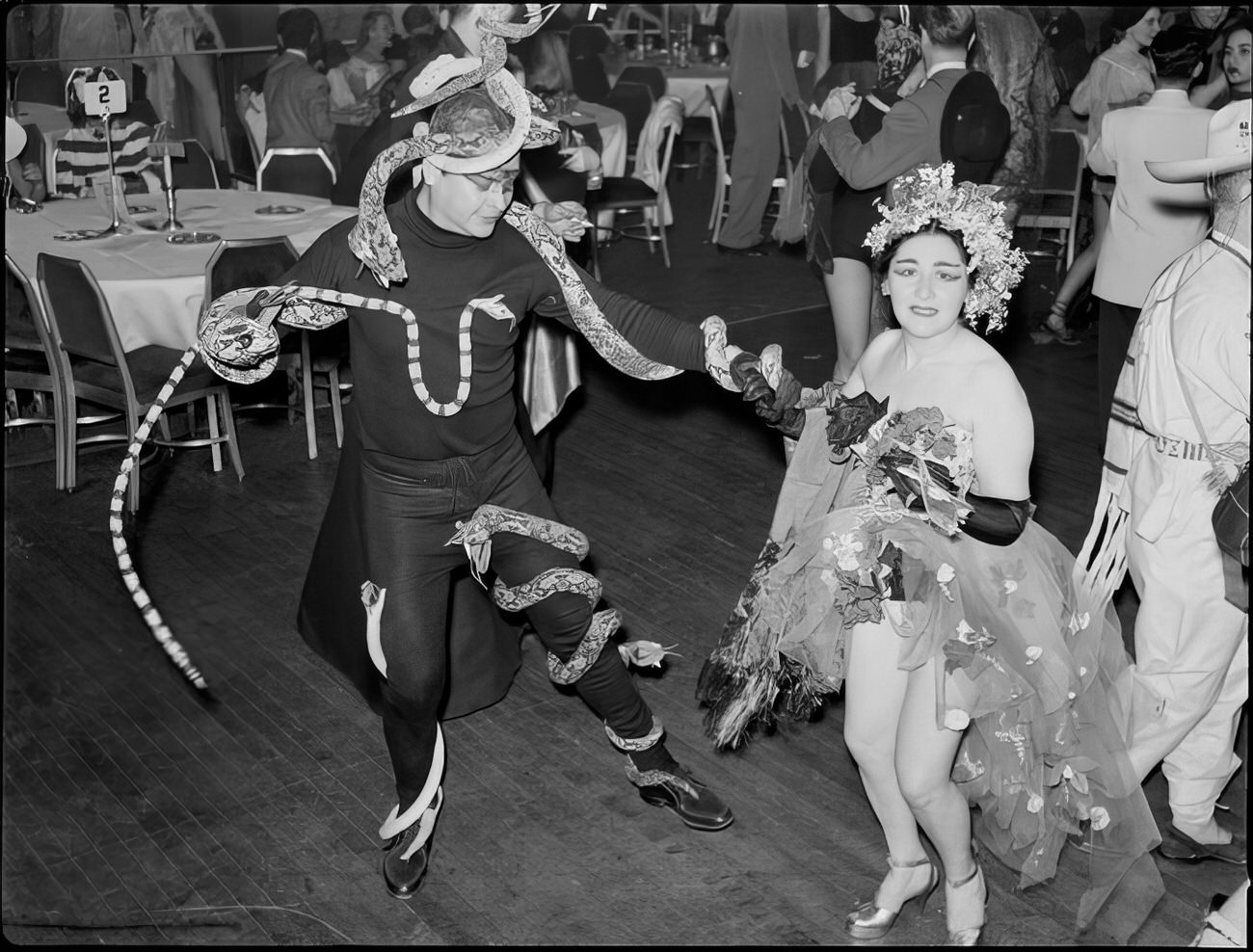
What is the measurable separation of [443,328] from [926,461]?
Answer: 1.04 meters

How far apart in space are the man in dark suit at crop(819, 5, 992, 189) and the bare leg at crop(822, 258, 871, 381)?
33 centimetres

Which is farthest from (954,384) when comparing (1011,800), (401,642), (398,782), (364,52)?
(364,52)

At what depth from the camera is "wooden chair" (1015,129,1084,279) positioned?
7750 millimetres

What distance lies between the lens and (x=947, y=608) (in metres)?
2.57

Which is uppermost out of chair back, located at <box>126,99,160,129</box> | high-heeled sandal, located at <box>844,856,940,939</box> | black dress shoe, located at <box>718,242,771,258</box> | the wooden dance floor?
chair back, located at <box>126,99,160,129</box>

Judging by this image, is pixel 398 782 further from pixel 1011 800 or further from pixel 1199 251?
pixel 1199 251

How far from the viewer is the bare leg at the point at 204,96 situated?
10.4 metres

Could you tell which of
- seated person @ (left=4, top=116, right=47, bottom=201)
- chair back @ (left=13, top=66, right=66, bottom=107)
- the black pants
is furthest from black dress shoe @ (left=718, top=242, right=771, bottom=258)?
the black pants

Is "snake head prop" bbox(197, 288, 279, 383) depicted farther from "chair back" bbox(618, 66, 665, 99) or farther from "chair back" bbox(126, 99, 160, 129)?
"chair back" bbox(618, 66, 665, 99)

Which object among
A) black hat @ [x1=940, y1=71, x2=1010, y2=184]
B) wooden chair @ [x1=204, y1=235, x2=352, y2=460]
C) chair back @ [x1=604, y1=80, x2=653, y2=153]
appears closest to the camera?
black hat @ [x1=940, y1=71, x2=1010, y2=184]

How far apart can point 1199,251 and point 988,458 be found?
2.29ft

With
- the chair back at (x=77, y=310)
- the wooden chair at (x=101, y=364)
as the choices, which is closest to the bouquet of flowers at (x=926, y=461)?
the wooden chair at (x=101, y=364)

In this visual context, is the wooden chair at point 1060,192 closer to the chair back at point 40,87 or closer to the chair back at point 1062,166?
the chair back at point 1062,166

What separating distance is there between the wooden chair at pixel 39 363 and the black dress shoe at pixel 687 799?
3066 millimetres
